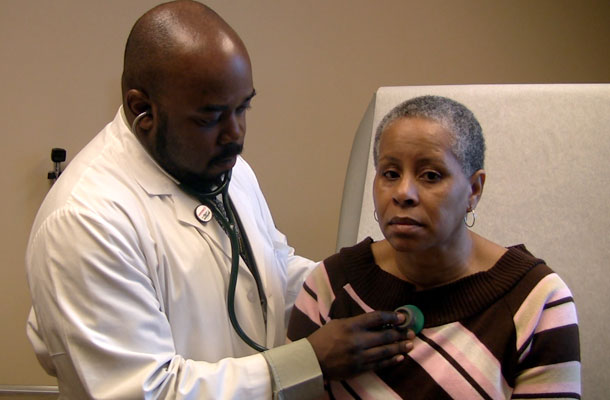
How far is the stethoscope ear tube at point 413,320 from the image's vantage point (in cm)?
97

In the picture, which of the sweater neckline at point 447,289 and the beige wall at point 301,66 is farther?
the beige wall at point 301,66

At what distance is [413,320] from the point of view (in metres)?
0.97

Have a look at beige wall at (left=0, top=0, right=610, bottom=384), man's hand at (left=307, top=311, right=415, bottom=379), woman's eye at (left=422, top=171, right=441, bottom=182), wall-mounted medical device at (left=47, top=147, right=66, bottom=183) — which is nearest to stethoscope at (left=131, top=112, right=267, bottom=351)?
man's hand at (left=307, top=311, right=415, bottom=379)

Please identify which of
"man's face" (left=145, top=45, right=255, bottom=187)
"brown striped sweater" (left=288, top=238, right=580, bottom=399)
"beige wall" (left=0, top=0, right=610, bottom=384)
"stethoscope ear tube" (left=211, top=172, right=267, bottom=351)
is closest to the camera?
"brown striped sweater" (left=288, top=238, right=580, bottom=399)

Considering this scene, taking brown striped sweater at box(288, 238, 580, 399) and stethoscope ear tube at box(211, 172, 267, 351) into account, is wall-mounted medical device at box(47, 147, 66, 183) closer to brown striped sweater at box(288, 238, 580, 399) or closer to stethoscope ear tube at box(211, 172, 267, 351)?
stethoscope ear tube at box(211, 172, 267, 351)

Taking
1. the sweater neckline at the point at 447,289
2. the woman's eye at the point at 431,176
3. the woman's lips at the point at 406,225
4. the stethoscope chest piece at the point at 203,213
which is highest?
the woman's eye at the point at 431,176

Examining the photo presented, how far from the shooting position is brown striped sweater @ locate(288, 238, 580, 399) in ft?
2.96

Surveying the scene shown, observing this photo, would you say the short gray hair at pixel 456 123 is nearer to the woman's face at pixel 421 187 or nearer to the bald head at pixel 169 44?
the woman's face at pixel 421 187

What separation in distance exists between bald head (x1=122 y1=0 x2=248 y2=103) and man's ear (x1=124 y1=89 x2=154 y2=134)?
0.01 metres

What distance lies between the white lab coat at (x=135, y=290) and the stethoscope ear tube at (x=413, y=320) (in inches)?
10.7

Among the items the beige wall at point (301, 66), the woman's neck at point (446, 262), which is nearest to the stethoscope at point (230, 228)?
the woman's neck at point (446, 262)

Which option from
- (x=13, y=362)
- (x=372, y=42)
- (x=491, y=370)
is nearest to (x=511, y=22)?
(x=372, y=42)

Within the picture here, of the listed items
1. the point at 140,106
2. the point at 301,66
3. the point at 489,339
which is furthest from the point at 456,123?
the point at 301,66

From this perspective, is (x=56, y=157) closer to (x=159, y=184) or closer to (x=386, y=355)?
(x=159, y=184)
